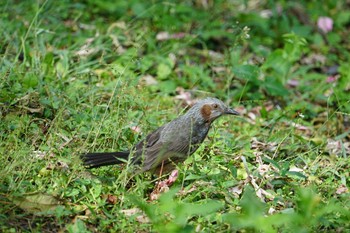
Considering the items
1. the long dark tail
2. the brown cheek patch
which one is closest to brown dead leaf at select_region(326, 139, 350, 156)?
the brown cheek patch

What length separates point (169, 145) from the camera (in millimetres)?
5715

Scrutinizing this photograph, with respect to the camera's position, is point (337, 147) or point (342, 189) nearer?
point (342, 189)

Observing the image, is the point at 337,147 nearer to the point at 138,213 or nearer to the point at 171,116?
the point at 171,116

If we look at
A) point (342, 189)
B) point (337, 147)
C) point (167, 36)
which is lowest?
point (337, 147)

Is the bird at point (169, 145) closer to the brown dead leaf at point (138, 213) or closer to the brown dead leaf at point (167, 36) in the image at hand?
the brown dead leaf at point (138, 213)

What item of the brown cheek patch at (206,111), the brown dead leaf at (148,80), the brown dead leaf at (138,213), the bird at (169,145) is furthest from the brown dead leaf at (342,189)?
the brown dead leaf at (148,80)

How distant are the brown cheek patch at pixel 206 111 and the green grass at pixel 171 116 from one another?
36 centimetres

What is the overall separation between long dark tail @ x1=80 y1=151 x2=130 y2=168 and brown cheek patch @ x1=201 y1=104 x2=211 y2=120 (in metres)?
0.85

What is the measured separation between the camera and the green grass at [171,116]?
495cm

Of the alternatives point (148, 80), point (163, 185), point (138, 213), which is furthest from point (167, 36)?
point (138, 213)

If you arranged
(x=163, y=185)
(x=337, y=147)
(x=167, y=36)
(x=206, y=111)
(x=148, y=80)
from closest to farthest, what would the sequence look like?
(x=163, y=185) < (x=206, y=111) < (x=337, y=147) < (x=148, y=80) < (x=167, y=36)

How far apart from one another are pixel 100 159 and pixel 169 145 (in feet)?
2.03

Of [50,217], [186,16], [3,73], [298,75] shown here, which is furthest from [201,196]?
[186,16]

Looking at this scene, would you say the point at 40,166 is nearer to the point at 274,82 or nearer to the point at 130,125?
the point at 130,125
